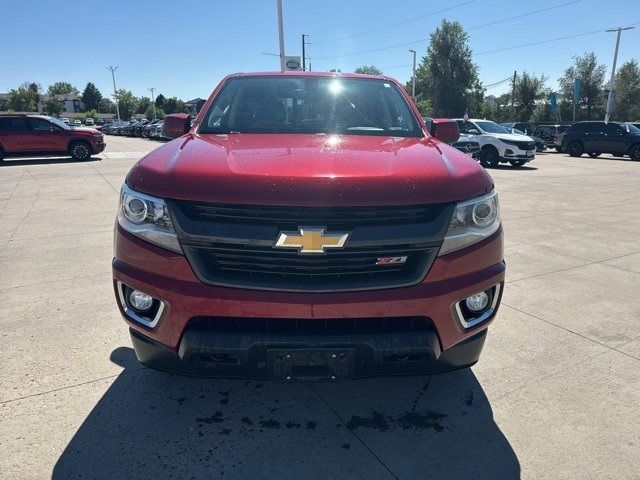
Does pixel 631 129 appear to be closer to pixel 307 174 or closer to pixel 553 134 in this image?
pixel 553 134

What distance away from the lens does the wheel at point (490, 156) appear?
1667 cm

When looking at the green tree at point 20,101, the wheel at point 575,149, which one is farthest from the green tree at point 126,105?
the wheel at point 575,149

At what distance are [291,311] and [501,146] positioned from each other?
16.2m

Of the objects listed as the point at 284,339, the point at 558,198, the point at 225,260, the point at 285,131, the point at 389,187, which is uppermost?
the point at 285,131

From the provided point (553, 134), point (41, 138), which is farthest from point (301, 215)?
point (553, 134)

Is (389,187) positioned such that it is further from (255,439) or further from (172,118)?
(172,118)

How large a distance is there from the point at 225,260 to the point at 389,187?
80 cm

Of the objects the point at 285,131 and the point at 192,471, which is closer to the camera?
the point at 192,471

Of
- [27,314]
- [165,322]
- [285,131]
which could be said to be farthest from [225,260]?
[27,314]

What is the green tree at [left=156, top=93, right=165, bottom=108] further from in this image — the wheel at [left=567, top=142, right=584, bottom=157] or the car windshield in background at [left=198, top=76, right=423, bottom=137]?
the car windshield in background at [left=198, top=76, right=423, bottom=137]

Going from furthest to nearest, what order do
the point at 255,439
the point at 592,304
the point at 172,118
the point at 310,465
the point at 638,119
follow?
the point at 638,119 → the point at 592,304 → the point at 172,118 → the point at 255,439 → the point at 310,465

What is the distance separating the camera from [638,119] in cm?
5203

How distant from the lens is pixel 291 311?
6.53 feet

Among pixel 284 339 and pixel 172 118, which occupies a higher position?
pixel 172 118
